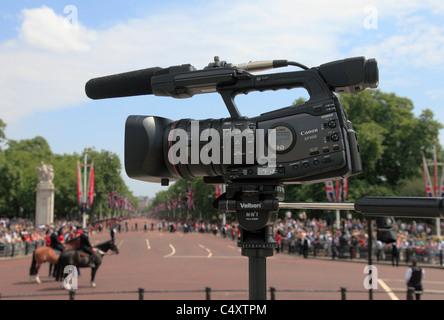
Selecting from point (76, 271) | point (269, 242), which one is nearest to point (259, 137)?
point (269, 242)

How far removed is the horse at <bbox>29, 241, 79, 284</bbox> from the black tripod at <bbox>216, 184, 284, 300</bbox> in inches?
593

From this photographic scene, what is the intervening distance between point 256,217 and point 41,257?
16.0 meters

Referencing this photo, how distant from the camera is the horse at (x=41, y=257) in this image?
1664 cm

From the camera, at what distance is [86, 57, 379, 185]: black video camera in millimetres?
2498

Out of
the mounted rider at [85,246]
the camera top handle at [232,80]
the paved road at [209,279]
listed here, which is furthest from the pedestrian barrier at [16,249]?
the camera top handle at [232,80]

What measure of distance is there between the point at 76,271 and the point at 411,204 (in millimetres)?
16894

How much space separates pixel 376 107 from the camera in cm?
4756

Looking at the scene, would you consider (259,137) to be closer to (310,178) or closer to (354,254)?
(310,178)

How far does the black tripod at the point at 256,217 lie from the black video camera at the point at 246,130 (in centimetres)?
7

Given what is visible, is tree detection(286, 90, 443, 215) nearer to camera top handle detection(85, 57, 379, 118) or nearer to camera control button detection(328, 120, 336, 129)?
camera top handle detection(85, 57, 379, 118)

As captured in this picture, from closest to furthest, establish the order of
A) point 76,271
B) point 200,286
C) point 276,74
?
point 276,74 → point 200,286 → point 76,271

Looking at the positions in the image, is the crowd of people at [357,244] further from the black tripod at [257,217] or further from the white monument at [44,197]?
the white monument at [44,197]

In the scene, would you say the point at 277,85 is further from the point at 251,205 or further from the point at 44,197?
the point at 44,197

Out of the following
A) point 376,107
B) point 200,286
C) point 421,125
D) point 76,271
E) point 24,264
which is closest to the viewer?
point 200,286
